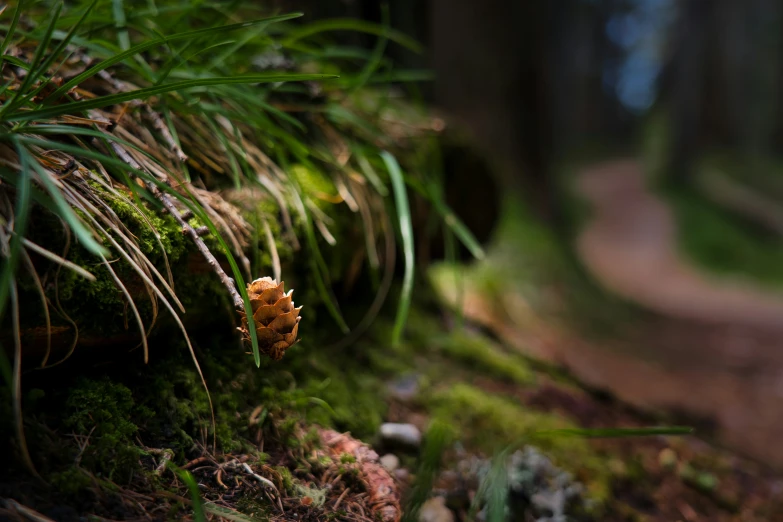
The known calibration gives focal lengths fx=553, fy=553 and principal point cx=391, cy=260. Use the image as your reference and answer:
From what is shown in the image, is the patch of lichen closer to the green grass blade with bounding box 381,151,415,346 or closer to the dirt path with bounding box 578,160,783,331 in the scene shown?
the green grass blade with bounding box 381,151,415,346

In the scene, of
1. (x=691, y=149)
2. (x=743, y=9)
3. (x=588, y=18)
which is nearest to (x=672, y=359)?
(x=691, y=149)

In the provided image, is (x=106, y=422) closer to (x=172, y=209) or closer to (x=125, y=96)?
(x=172, y=209)

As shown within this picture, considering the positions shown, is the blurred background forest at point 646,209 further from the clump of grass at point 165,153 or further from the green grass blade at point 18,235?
the green grass blade at point 18,235

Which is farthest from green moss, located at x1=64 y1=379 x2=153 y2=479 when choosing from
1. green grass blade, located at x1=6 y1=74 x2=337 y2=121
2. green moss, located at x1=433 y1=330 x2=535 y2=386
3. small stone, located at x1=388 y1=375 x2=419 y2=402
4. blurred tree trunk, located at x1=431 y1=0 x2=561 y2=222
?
blurred tree trunk, located at x1=431 y1=0 x2=561 y2=222

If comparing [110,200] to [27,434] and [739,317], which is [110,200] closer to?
[27,434]

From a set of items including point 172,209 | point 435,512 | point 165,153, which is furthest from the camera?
point 165,153

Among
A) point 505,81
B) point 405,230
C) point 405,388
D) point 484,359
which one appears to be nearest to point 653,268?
point 505,81
